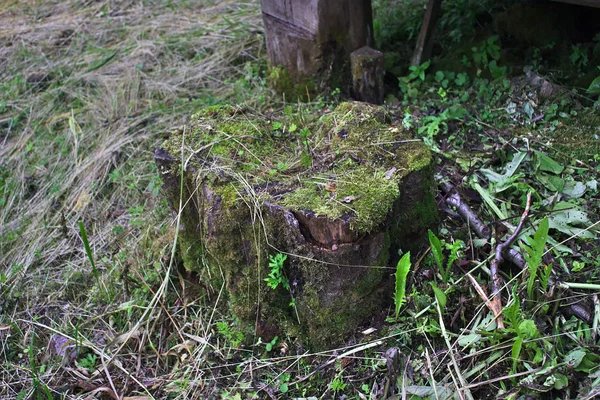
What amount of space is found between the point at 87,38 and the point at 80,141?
5.43 ft

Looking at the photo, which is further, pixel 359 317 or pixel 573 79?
pixel 573 79

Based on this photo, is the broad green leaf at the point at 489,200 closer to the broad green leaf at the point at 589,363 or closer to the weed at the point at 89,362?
the broad green leaf at the point at 589,363

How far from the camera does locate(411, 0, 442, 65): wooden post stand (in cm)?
347

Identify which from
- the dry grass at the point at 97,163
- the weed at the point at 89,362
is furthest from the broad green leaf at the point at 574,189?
the weed at the point at 89,362

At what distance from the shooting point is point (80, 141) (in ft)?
12.9

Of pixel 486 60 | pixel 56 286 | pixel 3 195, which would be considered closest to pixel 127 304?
pixel 56 286

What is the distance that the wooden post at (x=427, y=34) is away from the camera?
347 centimetres

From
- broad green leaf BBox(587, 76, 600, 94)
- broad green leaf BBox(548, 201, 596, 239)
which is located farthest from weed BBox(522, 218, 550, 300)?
broad green leaf BBox(587, 76, 600, 94)

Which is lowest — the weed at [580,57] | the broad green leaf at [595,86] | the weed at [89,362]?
the weed at [89,362]

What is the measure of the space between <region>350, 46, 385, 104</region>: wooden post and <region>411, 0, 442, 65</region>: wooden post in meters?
0.38

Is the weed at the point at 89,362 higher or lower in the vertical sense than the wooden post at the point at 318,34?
lower

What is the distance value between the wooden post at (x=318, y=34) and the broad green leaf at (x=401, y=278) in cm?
177

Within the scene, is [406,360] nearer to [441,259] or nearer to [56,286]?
[441,259]

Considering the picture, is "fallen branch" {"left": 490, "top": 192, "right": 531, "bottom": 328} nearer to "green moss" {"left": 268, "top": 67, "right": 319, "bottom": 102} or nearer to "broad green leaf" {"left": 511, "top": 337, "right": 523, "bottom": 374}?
"broad green leaf" {"left": 511, "top": 337, "right": 523, "bottom": 374}
